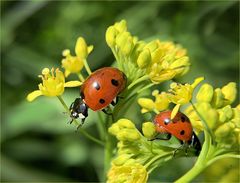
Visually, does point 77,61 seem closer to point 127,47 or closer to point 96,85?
point 96,85

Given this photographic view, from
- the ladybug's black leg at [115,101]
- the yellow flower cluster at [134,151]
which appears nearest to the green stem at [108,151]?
the ladybug's black leg at [115,101]

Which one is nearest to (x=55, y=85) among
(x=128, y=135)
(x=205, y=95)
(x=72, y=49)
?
(x=128, y=135)

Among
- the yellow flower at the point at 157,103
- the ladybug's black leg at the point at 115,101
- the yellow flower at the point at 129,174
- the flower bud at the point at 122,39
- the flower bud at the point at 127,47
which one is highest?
the flower bud at the point at 122,39

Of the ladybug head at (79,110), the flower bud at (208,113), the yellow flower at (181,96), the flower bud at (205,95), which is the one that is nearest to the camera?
the flower bud at (208,113)

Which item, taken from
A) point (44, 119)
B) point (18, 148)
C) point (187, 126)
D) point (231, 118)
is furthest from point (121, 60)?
point (18, 148)

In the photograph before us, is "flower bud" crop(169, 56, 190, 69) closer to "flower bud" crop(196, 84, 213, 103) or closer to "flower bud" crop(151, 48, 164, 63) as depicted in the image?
"flower bud" crop(151, 48, 164, 63)

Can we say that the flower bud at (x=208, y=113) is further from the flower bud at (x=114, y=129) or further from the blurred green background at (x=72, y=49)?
the blurred green background at (x=72, y=49)
